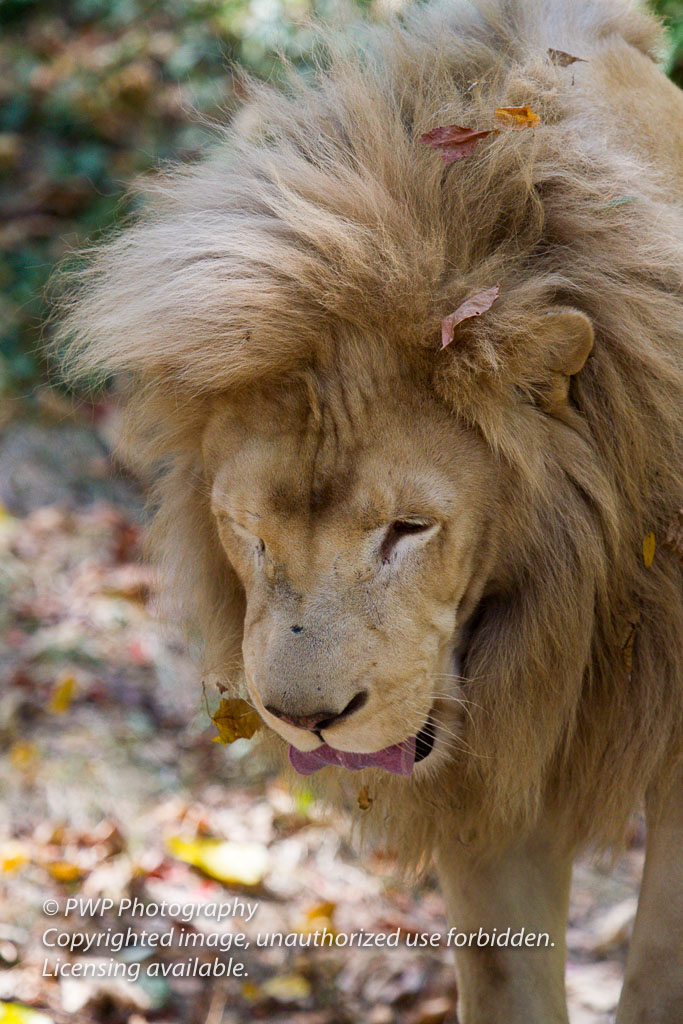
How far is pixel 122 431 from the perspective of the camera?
8.41 feet

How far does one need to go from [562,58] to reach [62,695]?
2638mm

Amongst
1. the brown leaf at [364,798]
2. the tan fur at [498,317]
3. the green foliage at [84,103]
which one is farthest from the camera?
the green foliage at [84,103]

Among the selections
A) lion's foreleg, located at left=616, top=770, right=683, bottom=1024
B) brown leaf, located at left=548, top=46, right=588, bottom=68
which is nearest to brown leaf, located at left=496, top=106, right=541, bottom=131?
brown leaf, located at left=548, top=46, right=588, bottom=68

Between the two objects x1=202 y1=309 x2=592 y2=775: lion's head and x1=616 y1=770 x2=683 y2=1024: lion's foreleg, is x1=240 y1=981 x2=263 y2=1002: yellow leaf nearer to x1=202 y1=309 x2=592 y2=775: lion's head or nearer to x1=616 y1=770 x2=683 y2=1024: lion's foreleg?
x1=616 y1=770 x2=683 y2=1024: lion's foreleg

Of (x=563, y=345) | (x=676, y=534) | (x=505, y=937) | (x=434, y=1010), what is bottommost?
(x=434, y=1010)

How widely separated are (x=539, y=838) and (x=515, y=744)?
481mm

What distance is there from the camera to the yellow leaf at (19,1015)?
2.52 metres

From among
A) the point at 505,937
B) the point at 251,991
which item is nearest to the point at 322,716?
the point at 505,937

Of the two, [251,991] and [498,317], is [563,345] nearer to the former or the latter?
[498,317]

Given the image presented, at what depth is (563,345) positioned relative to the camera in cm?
199

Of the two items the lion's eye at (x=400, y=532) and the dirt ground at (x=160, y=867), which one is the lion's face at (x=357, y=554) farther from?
the dirt ground at (x=160, y=867)

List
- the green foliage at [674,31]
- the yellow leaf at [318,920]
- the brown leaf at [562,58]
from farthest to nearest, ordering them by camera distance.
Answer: the yellow leaf at [318,920], the green foliage at [674,31], the brown leaf at [562,58]

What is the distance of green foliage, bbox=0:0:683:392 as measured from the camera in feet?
19.6

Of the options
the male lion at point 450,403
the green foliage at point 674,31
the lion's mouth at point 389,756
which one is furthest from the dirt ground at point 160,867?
the green foliage at point 674,31
